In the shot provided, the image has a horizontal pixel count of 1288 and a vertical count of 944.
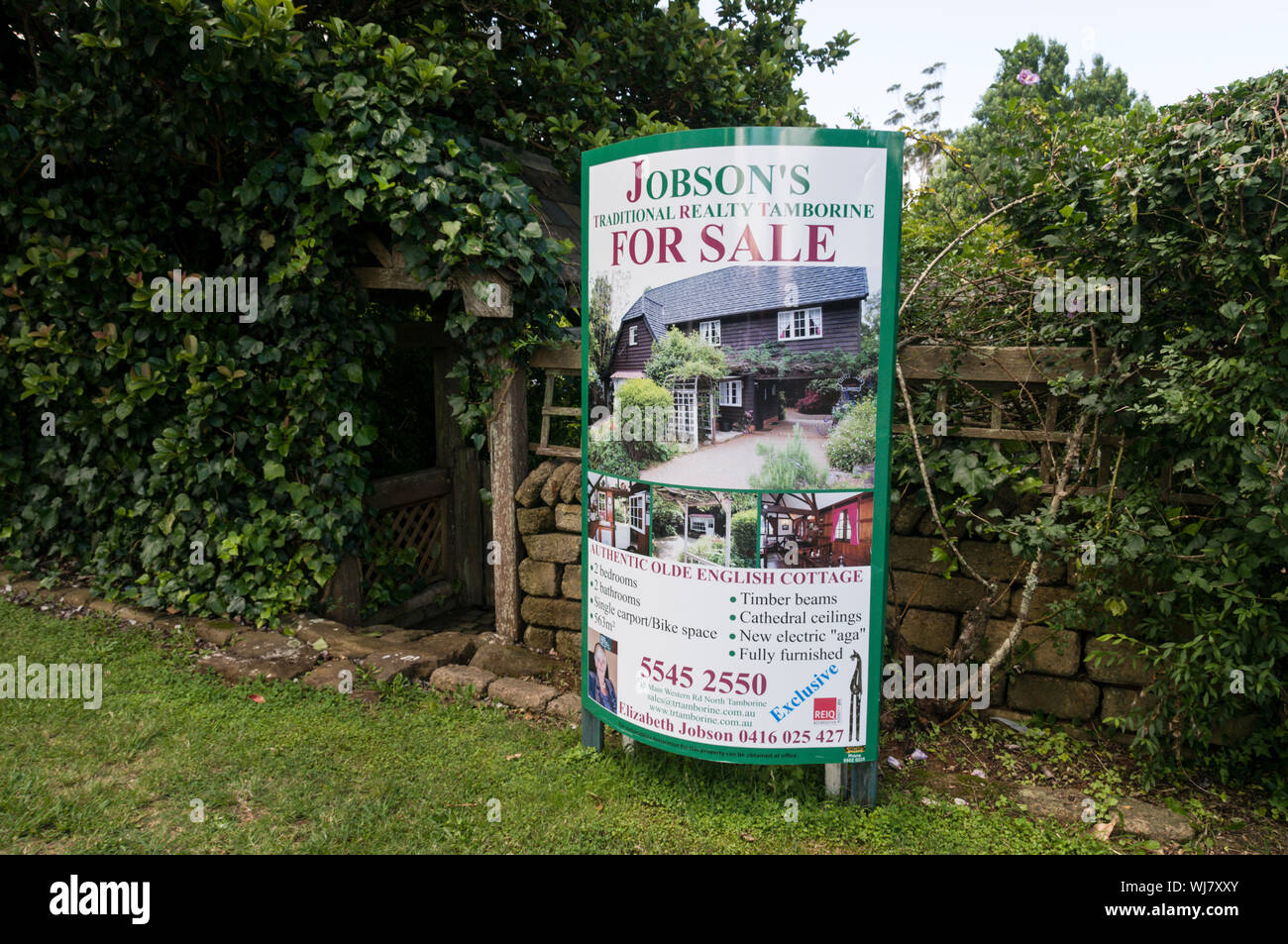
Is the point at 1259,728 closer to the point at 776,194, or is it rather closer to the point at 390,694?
the point at 776,194

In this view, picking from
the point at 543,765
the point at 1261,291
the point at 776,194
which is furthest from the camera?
the point at 543,765

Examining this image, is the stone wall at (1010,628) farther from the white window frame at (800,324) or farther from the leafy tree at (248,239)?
the leafy tree at (248,239)

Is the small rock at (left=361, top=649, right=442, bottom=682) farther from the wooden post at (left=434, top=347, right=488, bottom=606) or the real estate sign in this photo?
the wooden post at (left=434, top=347, right=488, bottom=606)

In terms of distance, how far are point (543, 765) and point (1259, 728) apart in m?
3.42

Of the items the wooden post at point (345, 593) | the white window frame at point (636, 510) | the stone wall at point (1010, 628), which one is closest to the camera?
the white window frame at point (636, 510)

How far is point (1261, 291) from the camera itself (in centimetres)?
350

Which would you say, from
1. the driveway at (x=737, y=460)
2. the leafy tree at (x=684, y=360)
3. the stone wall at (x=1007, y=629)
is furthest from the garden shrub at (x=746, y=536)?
the stone wall at (x=1007, y=629)

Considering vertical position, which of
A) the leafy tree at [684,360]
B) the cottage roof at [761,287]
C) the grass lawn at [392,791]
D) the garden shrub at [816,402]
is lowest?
the grass lawn at [392,791]

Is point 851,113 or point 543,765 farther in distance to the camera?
point 851,113

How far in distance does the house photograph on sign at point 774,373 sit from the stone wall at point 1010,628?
4.97 feet

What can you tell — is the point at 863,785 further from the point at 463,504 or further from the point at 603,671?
the point at 463,504

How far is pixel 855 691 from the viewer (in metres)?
3.60

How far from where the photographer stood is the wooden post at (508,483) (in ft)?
18.7
